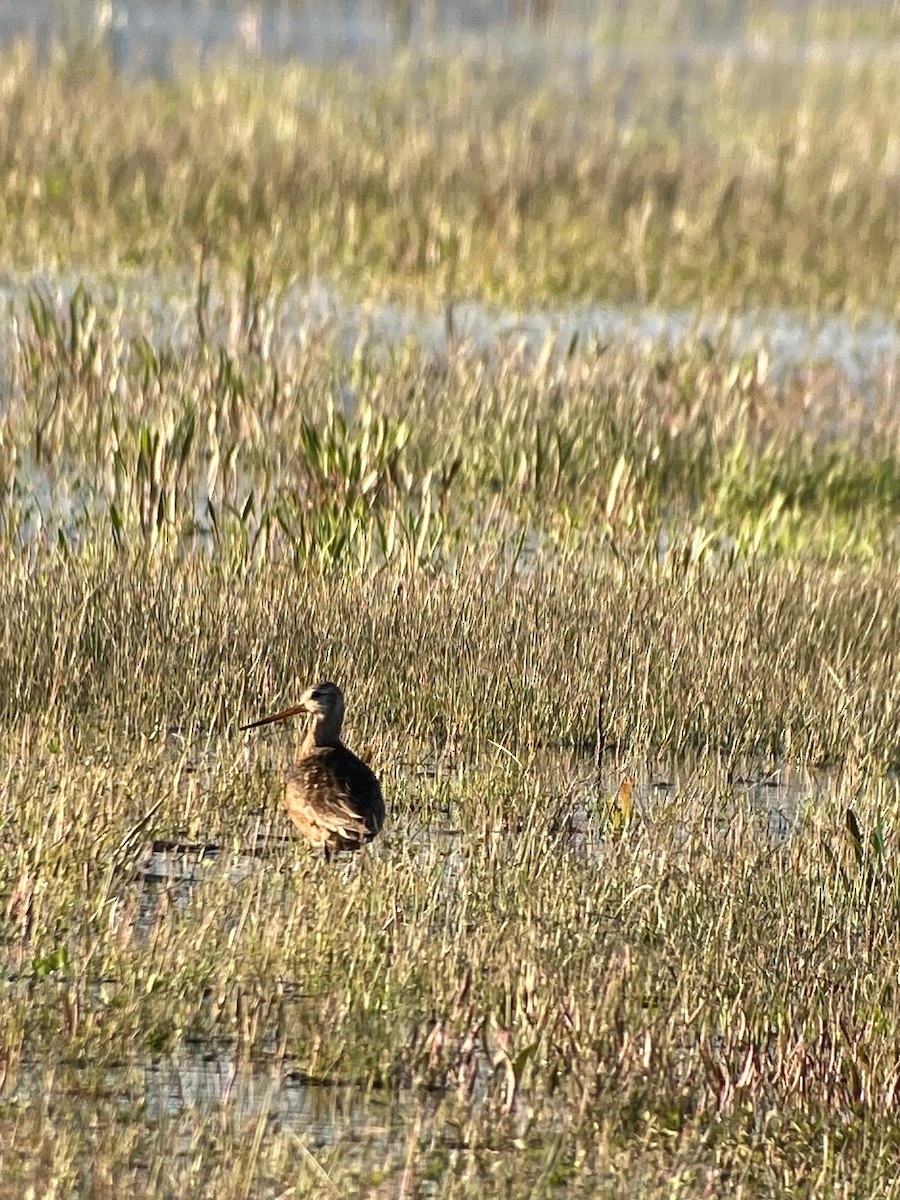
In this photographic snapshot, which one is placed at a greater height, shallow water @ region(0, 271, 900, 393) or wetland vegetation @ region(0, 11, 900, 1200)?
Result: wetland vegetation @ region(0, 11, 900, 1200)

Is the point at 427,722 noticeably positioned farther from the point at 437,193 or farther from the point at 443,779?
the point at 437,193

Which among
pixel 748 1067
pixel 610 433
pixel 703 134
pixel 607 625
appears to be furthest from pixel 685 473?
pixel 703 134

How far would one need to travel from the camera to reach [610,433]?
11.3 m

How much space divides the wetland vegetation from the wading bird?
0.09 m

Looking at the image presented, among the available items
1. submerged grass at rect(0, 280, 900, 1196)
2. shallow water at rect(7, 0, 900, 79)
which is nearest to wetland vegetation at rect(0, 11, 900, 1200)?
submerged grass at rect(0, 280, 900, 1196)

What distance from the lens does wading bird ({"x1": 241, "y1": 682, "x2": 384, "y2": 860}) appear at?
222 inches

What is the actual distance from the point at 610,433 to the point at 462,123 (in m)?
8.71

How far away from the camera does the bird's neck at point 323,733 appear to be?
618cm

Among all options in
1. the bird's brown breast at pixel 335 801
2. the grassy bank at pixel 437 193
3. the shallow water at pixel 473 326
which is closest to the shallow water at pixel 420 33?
the grassy bank at pixel 437 193

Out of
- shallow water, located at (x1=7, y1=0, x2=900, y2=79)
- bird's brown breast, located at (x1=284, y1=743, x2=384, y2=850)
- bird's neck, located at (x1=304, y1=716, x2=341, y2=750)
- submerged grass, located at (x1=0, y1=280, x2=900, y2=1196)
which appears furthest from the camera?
shallow water, located at (x1=7, y1=0, x2=900, y2=79)

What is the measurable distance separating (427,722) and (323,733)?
0.99 metres

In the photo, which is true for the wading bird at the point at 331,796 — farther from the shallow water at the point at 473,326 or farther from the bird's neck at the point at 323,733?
the shallow water at the point at 473,326

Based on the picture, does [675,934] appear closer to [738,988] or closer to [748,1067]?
[738,988]

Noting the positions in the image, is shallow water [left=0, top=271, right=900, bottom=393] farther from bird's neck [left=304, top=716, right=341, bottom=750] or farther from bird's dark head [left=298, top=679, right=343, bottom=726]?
bird's neck [left=304, top=716, right=341, bottom=750]
